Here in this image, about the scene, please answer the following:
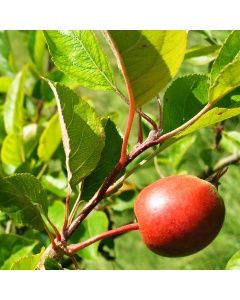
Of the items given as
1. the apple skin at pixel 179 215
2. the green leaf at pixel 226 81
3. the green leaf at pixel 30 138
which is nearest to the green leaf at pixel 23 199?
the apple skin at pixel 179 215

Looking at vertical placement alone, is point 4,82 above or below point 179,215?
below

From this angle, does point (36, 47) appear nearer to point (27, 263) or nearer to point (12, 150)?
point (12, 150)

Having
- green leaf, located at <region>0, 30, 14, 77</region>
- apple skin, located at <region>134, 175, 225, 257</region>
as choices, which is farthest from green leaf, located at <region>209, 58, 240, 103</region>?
green leaf, located at <region>0, 30, 14, 77</region>

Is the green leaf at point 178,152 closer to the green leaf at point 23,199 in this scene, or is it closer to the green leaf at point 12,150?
the green leaf at point 12,150

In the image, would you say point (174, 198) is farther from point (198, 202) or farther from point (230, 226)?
point (230, 226)

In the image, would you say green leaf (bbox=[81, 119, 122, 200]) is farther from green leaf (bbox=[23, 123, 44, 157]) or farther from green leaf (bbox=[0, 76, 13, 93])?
green leaf (bbox=[0, 76, 13, 93])

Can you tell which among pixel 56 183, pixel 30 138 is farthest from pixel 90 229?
pixel 30 138
